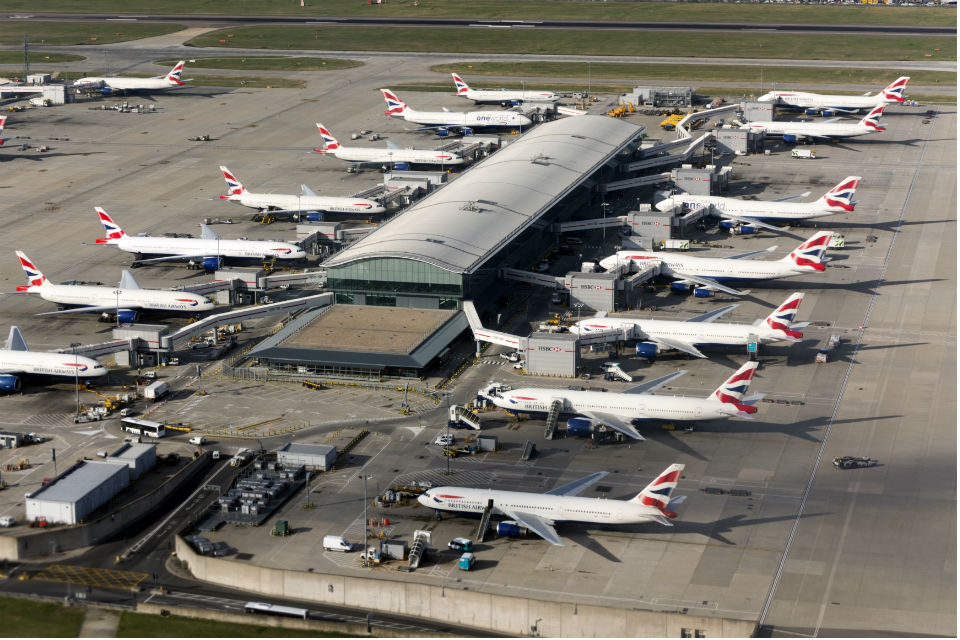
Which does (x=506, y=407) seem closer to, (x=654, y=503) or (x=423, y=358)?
(x=423, y=358)

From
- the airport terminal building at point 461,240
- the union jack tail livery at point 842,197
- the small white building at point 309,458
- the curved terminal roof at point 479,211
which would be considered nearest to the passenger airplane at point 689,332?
the airport terminal building at point 461,240

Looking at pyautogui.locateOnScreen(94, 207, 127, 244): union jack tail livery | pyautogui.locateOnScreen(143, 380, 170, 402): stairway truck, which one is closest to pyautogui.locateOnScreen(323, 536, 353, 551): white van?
pyautogui.locateOnScreen(143, 380, 170, 402): stairway truck

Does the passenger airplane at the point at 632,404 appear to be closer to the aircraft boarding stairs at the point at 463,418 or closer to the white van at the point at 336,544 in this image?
the aircraft boarding stairs at the point at 463,418

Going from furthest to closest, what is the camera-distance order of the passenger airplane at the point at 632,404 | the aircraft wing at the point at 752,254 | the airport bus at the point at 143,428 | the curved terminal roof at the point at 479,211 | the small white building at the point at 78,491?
the aircraft wing at the point at 752,254 < the curved terminal roof at the point at 479,211 < the airport bus at the point at 143,428 < the passenger airplane at the point at 632,404 < the small white building at the point at 78,491

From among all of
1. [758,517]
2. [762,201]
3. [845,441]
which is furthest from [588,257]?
[758,517]

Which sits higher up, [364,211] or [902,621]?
[364,211]
